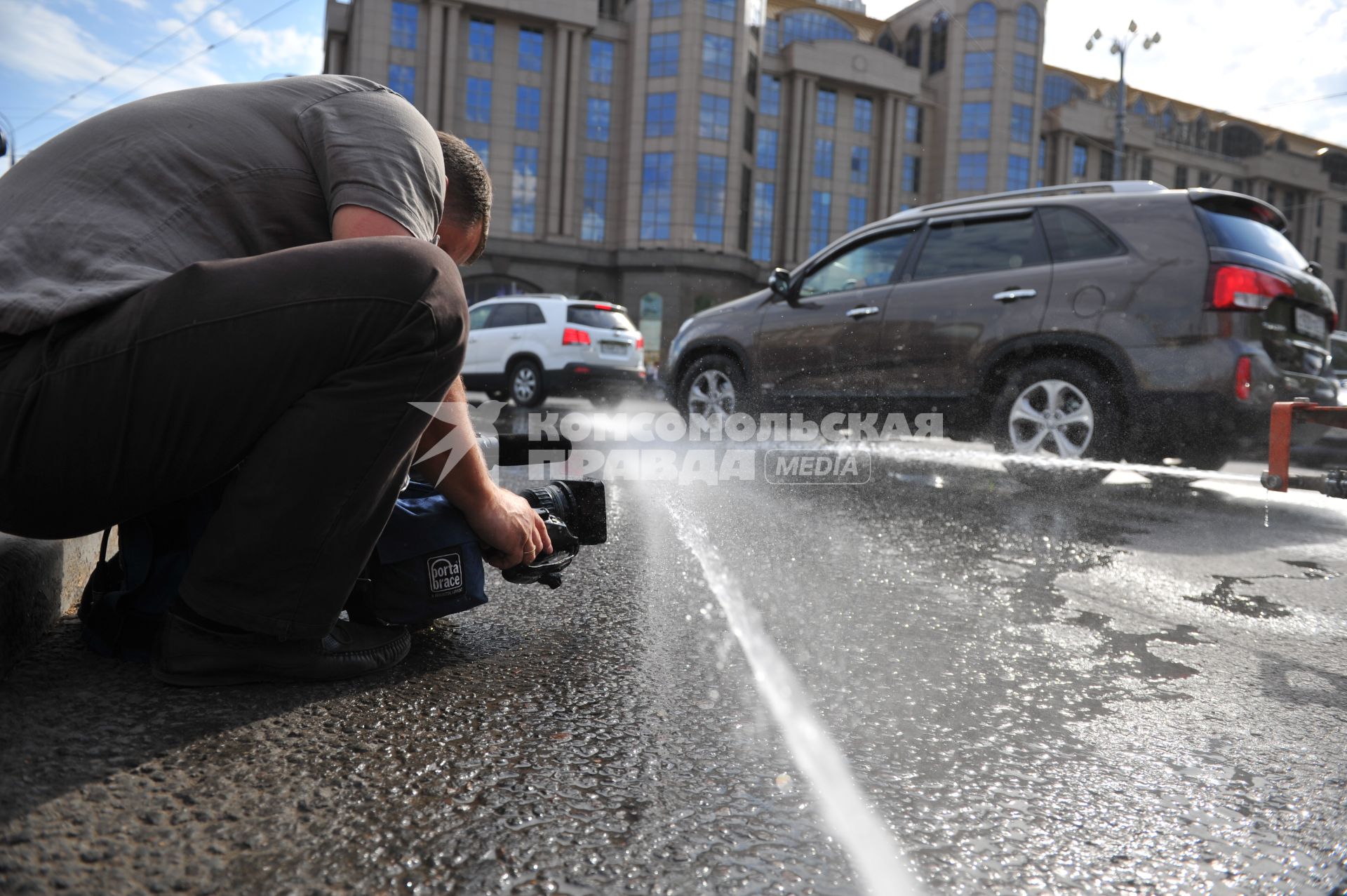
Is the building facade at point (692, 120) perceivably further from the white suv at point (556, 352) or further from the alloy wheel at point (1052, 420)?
the alloy wheel at point (1052, 420)

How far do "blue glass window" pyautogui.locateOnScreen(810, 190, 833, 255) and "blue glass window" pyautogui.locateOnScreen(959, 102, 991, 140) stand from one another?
7.23 metres

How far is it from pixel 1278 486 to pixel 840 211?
42254 mm

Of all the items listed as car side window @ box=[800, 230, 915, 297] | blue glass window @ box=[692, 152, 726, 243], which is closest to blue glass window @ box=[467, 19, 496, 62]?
blue glass window @ box=[692, 152, 726, 243]

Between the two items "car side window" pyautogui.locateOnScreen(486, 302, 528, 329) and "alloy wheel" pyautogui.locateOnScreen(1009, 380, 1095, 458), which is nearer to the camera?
"alloy wheel" pyautogui.locateOnScreen(1009, 380, 1095, 458)

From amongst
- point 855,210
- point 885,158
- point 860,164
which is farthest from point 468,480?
point 885,158

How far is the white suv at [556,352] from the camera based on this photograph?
604 inches

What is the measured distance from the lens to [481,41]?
37.9 meters

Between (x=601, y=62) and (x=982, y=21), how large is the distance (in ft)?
61.0

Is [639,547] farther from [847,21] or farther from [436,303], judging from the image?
[847,21]

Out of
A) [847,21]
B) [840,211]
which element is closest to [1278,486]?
[840,211]

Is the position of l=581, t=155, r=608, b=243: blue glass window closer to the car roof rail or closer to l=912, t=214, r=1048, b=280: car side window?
the car roof rail

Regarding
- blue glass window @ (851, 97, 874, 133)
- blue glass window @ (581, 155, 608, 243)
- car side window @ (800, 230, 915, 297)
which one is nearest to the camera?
car side window @ (800, 230, 915, 297)

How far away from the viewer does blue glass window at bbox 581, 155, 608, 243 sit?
129ft

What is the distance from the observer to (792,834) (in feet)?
4.45
